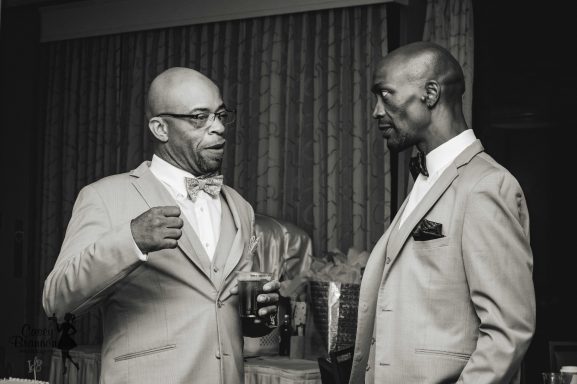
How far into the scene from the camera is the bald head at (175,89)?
9.51ft

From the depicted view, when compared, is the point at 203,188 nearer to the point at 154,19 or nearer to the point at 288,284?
the point at 288,284

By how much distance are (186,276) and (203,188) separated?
0.35m

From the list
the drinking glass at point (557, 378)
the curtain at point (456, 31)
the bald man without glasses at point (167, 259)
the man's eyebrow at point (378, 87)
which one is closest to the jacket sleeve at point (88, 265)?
the bald man without glasses at point (167, 259)

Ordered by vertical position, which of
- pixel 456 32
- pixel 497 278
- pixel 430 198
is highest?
pixel 456 32

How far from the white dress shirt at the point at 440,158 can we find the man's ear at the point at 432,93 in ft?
0.42

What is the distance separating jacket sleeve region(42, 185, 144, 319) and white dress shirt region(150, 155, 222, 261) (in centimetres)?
32

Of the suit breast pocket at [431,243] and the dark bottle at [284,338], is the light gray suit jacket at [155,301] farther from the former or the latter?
the dark bottle at [284,338]

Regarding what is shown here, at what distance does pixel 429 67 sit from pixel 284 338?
2.64 meters

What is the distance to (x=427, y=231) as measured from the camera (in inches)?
97.9

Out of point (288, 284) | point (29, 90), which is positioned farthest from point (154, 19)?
point (288, 284)

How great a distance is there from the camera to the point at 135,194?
2797 millimetres

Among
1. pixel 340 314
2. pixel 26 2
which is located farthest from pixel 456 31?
pixel 26 2

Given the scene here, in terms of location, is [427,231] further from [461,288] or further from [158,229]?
[158,229]

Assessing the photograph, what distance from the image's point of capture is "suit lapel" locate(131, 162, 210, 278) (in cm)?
273
